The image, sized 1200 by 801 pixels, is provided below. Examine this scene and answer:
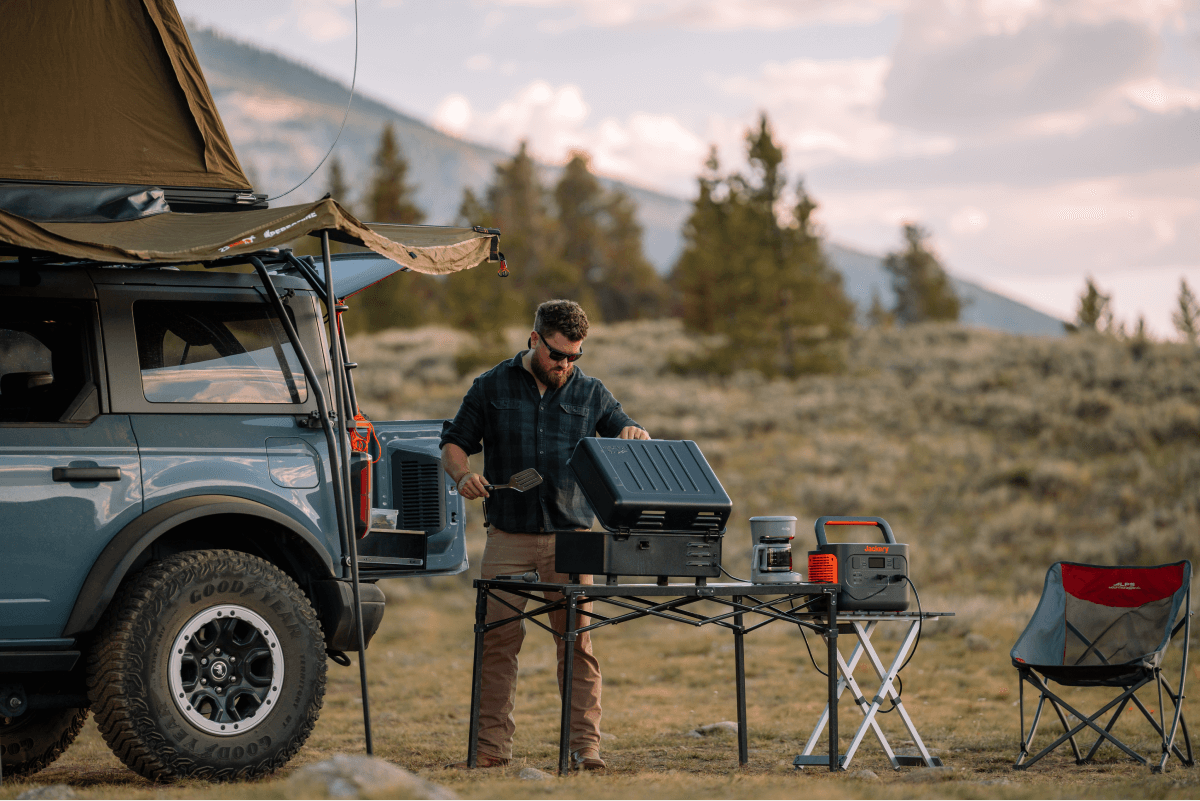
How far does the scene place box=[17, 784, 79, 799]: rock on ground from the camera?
4734mm

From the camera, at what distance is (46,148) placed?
6352mm

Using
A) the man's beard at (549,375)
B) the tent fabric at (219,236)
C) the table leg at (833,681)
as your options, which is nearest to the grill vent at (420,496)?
the man's beard at (549,375)

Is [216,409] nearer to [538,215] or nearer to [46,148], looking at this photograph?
[46,148]

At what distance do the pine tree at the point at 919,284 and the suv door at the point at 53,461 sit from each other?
172ft

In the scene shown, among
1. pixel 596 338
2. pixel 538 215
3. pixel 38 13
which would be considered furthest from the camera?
pixel 538 215

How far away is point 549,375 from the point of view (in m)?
6.10

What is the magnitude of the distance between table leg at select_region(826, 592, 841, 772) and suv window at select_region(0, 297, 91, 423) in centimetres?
351

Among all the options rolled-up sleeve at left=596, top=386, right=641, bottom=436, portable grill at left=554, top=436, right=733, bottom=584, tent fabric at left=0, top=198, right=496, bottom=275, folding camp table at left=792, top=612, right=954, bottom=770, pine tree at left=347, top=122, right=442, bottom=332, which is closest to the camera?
tent fabric at left=0, top=198, right=496, bottom=275

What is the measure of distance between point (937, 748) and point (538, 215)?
4966cm

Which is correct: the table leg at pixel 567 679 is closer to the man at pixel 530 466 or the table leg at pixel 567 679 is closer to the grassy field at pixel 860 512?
the grassy field at pixel 860 512

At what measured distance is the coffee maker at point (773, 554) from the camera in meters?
5.87

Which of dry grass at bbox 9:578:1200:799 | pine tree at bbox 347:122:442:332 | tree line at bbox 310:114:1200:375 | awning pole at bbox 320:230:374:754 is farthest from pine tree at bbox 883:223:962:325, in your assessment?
awning pole at bbox 320:230:374:754

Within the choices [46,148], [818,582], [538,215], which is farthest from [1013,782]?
[538,215]

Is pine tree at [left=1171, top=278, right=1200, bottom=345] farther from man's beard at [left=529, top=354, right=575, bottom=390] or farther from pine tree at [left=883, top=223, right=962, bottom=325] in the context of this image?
man's beard at [left=529, top=354, right=575, bottom=390]
